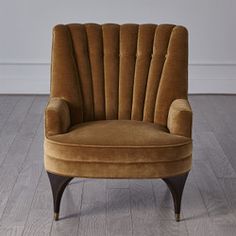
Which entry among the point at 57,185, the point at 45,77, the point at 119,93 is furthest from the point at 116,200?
the point at 45,77

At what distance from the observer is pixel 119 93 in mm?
2805

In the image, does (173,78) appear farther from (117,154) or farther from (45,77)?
(45,77)

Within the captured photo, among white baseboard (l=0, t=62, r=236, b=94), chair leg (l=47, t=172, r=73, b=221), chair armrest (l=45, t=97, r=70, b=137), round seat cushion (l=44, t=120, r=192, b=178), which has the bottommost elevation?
white baseboard (l=0, t=62, r=236, b=94)

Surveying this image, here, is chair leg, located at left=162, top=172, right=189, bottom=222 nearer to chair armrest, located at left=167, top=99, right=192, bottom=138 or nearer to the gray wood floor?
the gray wood floor

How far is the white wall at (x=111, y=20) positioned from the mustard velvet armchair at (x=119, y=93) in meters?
2.16

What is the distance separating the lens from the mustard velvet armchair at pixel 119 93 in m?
2.41

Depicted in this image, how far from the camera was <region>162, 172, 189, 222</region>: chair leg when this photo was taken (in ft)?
8.01

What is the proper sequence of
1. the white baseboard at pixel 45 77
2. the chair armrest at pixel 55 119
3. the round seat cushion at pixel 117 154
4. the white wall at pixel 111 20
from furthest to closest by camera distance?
the white baseboard at pixel 45 77 < the white wall at pixel 111 20 < the chair armrest at pixel 55 119 < the round seat cushion at pixel 117 154

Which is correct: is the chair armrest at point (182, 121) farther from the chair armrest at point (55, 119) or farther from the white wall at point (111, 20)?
the white wall at point (111, 20)

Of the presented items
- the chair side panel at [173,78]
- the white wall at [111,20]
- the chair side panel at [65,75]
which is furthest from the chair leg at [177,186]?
the white wall at [111,20]

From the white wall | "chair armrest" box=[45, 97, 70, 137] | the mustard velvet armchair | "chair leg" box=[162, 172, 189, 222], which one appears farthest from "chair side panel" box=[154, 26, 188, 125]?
the white wall

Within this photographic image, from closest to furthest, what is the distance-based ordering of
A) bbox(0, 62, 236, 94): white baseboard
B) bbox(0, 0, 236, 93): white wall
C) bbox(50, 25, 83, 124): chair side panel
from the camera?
bbox(50, 25, 83, 124): chair side panel → bbox(0, 0, 236, 93): white wall → bbox(0, 62, 236, 94): white baseboard

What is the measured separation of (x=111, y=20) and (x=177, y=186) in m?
2.82

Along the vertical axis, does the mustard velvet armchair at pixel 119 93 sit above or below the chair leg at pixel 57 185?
above
